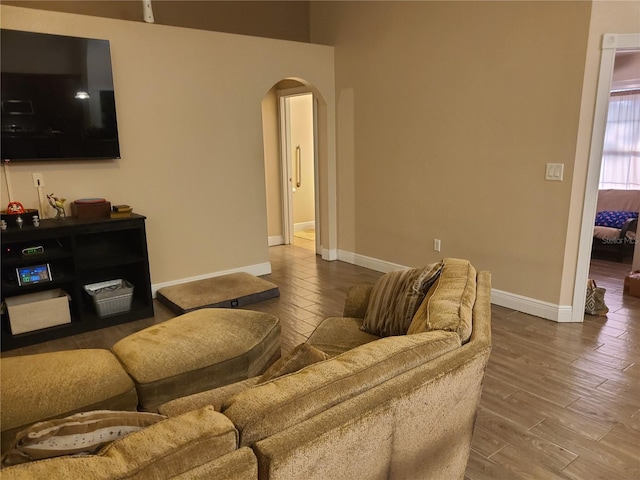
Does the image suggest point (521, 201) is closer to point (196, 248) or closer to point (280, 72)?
point (280, 72)

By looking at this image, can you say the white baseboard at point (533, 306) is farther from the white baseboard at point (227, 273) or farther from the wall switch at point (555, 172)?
Result: the white baseboard at point (227, 273)

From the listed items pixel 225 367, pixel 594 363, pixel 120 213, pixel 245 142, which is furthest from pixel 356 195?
pixel 225 367

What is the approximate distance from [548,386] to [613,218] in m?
4.04

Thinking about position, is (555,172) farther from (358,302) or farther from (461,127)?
(358,302)

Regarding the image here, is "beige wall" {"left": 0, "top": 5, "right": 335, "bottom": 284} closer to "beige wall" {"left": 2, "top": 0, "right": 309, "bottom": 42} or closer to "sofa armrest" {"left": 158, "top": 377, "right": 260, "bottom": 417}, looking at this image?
"beige wall" {"left": 2, "top": 0, "right": 309, "bottom": 42}

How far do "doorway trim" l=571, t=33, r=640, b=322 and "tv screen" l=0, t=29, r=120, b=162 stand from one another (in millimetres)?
3703

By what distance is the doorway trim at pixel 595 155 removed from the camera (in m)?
3.11

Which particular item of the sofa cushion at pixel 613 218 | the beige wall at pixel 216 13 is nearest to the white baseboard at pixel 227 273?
the beige wall at pixel 216 13

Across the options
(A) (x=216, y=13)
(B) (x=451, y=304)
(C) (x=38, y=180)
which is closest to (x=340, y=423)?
(B) (x=451, y=304)

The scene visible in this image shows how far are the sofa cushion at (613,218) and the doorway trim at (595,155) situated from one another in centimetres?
272

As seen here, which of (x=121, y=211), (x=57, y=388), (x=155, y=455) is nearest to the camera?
(x=155, y=455)

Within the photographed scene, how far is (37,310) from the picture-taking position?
331 cm

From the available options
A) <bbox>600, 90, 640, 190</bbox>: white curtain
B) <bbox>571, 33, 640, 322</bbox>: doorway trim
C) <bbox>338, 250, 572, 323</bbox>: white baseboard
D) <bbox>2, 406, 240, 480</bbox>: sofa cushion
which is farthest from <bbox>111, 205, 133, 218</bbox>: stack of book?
<bbox>600, 90, 640, 190</bbox>: white curtain

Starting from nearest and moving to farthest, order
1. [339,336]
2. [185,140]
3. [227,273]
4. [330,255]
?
[339,336] < [185,140] < [227,273] < [330,255]
